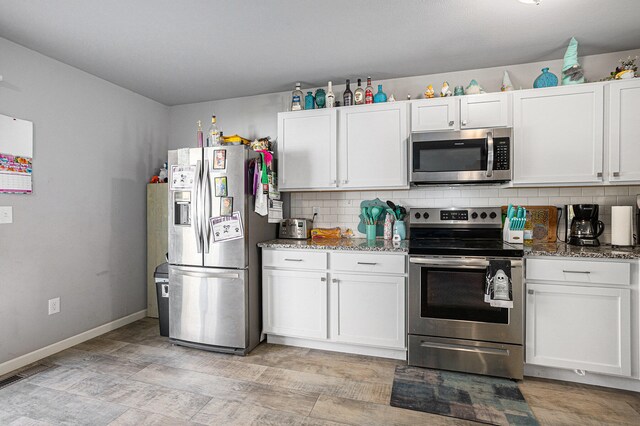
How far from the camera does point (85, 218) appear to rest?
304cm

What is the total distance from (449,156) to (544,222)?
1.04 m

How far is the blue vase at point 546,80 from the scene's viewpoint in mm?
2639

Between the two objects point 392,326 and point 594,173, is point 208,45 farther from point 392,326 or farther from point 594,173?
point 594,173

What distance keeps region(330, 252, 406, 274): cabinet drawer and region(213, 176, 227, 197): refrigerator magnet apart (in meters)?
1.03

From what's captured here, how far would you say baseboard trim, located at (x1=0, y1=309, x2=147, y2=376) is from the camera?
8.05 ft

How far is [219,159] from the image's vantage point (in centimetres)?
278

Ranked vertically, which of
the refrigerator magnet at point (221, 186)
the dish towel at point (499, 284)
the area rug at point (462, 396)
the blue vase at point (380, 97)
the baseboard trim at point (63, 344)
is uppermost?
the blue vase at point (380, 97)

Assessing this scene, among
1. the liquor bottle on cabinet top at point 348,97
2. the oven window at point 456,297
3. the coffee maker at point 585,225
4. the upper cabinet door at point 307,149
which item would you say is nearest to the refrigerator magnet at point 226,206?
the upper cabinet door at point 307,149

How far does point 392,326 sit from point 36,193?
9.82 feet

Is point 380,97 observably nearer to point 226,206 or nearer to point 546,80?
point 546,80

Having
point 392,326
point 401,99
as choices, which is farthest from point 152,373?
point 401,99

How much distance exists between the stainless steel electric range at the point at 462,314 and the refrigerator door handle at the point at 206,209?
1.65 m

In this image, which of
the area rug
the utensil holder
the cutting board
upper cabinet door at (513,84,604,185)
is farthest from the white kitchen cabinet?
the area rug

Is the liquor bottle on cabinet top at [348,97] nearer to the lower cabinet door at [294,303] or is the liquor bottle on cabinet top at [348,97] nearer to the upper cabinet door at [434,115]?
the upper cabinet door at [434,115]
